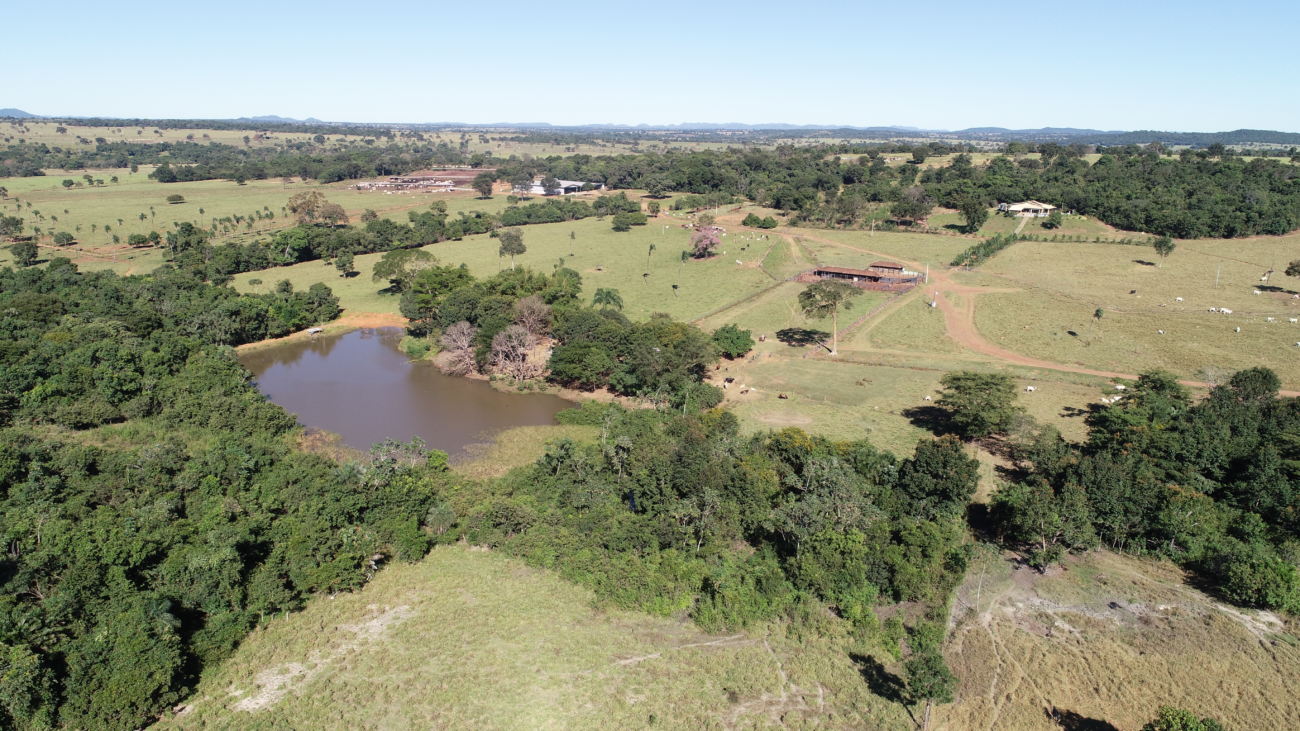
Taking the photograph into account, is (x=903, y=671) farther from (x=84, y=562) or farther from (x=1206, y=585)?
(x=84, y=562)

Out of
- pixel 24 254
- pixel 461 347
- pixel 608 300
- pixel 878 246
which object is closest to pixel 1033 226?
pixel 878 246

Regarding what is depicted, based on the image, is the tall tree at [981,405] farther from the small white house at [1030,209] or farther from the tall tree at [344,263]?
the small white house at [1030,209]

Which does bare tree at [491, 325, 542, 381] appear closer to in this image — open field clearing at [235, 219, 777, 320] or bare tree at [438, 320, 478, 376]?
bare tree at [438, 320, 478, 376]

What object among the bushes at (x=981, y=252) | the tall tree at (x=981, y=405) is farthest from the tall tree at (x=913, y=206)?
the tall tree at (x=981, y=405)

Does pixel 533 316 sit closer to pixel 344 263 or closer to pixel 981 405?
pixel 981 405

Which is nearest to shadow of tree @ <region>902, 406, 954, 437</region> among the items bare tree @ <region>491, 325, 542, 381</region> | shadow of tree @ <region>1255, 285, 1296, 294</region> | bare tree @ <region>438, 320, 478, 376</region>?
bare tree @ <region>491, 325, 542, 381</region>

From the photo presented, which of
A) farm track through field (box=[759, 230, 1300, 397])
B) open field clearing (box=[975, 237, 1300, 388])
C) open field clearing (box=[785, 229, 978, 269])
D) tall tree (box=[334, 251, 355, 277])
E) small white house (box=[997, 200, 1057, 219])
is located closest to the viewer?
farm track through field (box=[759, 230, 1300, 397])
